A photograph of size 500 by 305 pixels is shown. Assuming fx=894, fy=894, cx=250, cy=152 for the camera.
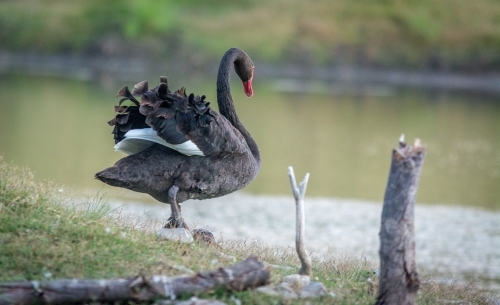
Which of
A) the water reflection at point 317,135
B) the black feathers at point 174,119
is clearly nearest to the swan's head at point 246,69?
the black feathers at point 174,119

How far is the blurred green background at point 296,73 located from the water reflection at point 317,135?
0.28 ft

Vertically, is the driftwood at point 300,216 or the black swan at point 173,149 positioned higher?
the black swan at point 173,149

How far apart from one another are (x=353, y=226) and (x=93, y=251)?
30.9ft

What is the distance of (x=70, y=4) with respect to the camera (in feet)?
168

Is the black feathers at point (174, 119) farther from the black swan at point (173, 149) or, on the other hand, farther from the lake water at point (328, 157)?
the lake water at point (328, 157)

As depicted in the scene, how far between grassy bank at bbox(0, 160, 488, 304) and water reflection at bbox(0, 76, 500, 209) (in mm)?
8629

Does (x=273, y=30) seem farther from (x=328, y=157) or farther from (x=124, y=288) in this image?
(x=124, y=288)

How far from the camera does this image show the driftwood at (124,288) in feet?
17.3

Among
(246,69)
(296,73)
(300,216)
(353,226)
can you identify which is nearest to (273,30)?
(296,73)

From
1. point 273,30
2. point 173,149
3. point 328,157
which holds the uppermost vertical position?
point 273,30

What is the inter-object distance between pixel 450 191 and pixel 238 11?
32.8 m

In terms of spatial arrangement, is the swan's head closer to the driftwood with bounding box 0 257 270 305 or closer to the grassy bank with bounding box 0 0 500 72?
the driftwood with bounding box 0 257 270 305

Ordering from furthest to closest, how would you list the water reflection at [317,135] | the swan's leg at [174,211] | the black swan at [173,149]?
the water reflection at [317,135] < the swan's leg at [174,211] < the black swan at [173,149]

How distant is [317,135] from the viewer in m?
27.2
